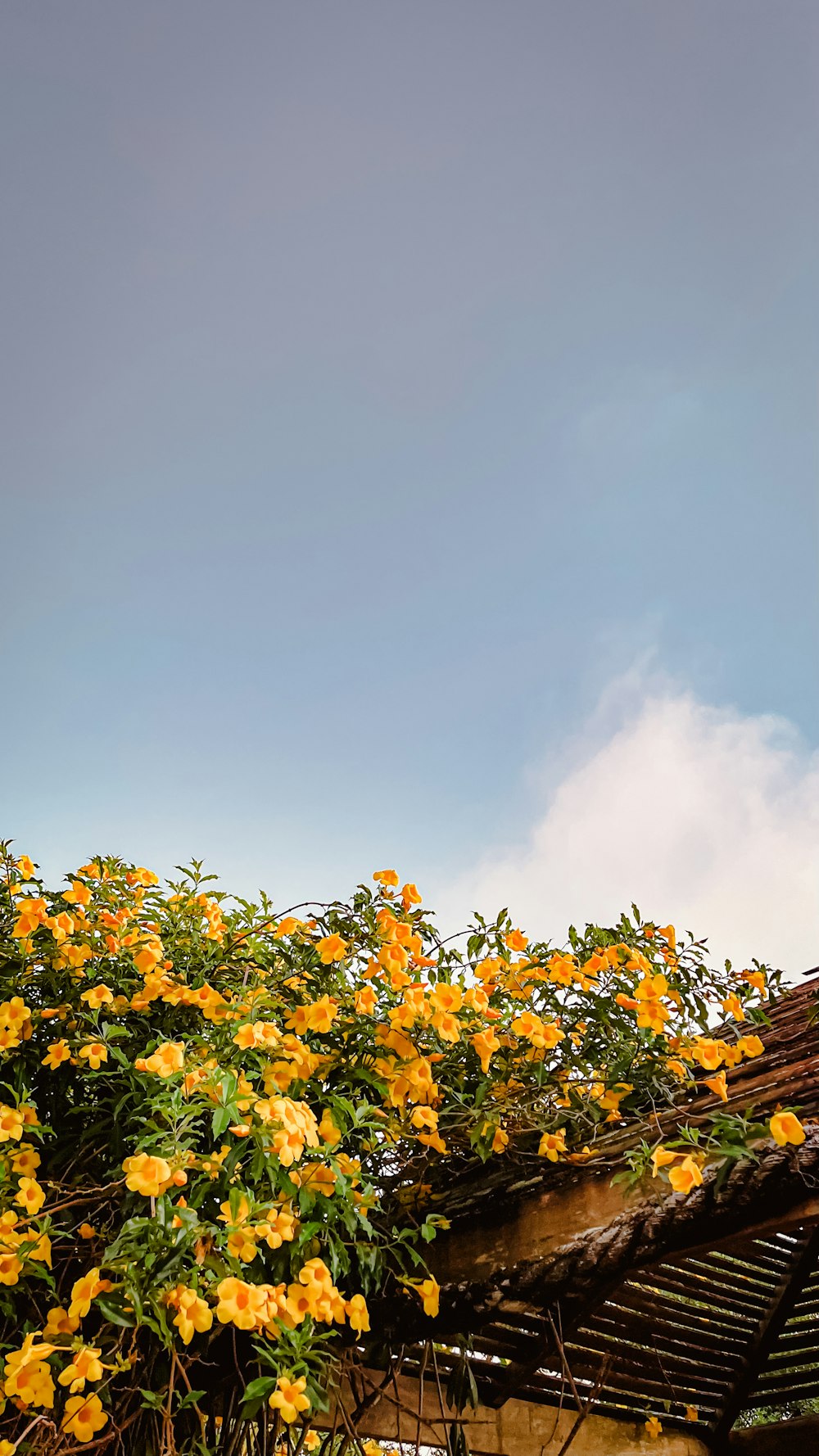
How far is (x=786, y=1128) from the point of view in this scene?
1176 mm

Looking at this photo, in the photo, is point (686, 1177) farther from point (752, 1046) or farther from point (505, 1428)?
point (505, 1428)

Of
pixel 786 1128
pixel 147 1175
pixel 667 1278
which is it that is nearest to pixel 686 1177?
pixel 786 1128

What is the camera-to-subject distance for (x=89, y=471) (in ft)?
13.4

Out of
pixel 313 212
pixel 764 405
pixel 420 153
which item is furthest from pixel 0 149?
pixel 764 405

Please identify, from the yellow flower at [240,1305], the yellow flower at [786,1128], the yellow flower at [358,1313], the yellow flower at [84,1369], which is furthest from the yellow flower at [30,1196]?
the yellow flower at [786,1128]

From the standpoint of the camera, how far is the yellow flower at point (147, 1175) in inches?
46.8

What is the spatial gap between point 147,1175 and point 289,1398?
35 cm

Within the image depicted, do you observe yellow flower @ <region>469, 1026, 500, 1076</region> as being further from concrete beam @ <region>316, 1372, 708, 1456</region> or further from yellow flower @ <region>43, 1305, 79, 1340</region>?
yellow flower @ <region>43, 1305, 79, 1340</region>

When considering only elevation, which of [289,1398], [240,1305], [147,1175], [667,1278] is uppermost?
[147,1175]

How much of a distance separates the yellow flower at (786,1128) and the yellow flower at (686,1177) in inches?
4.6

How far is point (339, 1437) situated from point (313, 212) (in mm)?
4034

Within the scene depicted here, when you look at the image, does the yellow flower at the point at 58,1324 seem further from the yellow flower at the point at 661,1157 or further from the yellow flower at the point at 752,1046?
the yellow flower at the point at 752,1046

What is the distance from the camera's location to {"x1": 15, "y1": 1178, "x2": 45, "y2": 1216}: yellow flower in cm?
141

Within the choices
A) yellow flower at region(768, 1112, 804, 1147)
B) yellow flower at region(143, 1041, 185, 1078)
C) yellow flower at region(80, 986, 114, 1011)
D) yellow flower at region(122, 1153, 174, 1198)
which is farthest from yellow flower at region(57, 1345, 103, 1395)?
yellow flower at region(768, 1112, 804, 1147)
